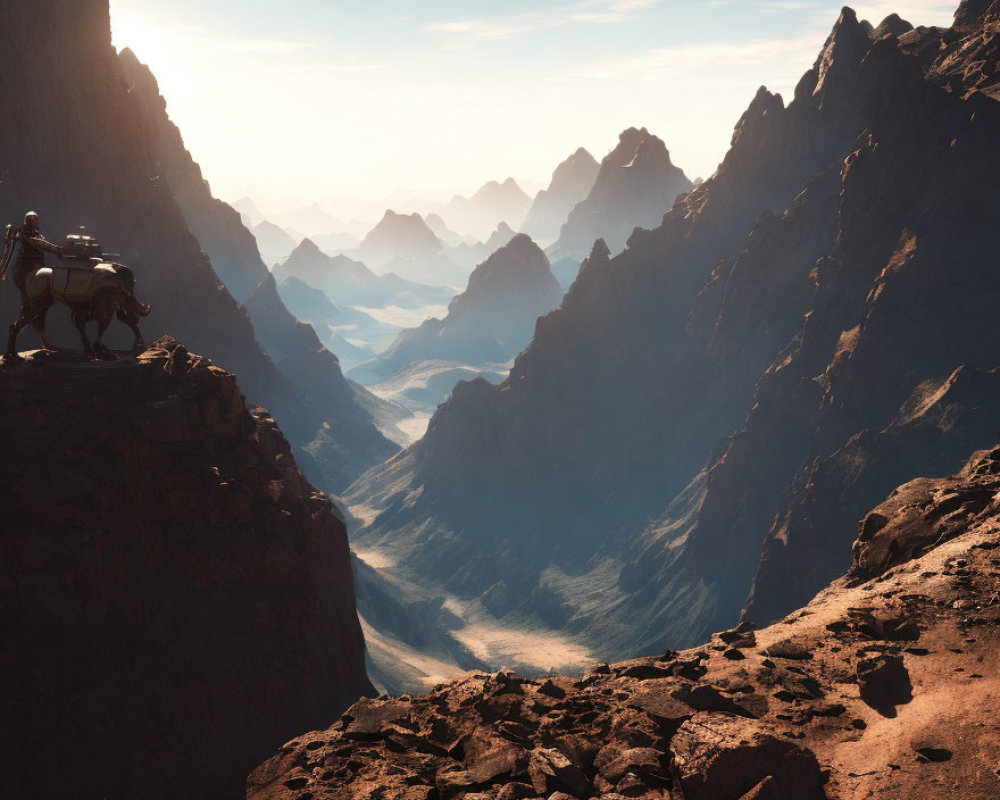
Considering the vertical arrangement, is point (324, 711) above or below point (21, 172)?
below

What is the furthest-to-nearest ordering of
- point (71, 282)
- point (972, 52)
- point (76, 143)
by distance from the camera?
point (972, 52), point (76, 143), point (71, 282)

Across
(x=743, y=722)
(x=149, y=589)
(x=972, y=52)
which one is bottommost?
(x=149, y=589)

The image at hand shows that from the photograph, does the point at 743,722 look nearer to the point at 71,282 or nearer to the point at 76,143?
the point at 71,282

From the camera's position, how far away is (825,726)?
21375 millimetres

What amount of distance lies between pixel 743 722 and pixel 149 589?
39.9 metres

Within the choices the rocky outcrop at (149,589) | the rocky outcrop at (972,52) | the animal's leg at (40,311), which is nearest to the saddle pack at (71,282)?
the animal's leg at (40,311)

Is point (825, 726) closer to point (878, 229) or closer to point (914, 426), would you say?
point (914, 426)

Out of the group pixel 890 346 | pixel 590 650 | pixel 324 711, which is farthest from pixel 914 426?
pixel 324 711

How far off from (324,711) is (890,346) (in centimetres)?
13827

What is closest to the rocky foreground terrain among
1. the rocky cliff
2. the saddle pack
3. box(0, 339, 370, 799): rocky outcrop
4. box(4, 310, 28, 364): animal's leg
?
box(0, 339, 370, 799): rocky outcrop

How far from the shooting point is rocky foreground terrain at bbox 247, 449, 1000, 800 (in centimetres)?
1858

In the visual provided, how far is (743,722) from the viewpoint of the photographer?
21.2m

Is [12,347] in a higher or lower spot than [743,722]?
higher

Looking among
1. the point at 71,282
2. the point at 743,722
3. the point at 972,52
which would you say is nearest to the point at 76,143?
the point at 71,282
